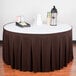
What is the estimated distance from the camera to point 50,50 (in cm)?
281

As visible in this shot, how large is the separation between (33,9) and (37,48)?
1.37 m

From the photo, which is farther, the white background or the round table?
the white background

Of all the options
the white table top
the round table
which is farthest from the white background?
the round table

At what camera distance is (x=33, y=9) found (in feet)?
12.9

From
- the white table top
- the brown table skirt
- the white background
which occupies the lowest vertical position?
the brown table skirt

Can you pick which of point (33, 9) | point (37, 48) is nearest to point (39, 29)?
point (37, 48)

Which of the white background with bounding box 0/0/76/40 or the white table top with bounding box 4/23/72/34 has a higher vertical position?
the white background with bounding box 0/0/76/40

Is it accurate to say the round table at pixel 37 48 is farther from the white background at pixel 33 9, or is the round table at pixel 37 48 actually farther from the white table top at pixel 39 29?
the white background at pixel 33 9

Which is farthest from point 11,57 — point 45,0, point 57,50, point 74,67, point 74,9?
point 74,9

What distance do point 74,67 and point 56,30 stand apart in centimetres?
63

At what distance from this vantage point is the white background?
154 inches

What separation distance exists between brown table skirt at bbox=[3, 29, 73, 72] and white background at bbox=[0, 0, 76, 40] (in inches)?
42.0

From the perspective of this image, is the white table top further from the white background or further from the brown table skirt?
the white background

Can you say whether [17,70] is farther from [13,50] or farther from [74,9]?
[74,9]
